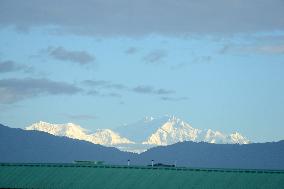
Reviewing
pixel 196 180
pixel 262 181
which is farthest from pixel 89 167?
pixel 262 181

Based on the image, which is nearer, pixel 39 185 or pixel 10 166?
pixel 39 185

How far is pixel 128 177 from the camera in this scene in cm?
13588

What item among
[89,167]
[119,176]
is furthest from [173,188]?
[89,167]

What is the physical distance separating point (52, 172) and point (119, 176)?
15.8m

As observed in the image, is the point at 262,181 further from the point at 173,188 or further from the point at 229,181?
the point at 173,188

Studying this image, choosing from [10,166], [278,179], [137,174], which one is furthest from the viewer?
[10,166]

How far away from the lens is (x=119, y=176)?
5399 inches

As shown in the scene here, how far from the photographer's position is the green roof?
414 ft

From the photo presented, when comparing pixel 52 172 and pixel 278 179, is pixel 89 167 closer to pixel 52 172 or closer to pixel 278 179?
pixel 52 172

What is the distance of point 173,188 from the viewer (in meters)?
128

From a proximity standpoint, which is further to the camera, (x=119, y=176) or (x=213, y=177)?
(x=119, y=176)

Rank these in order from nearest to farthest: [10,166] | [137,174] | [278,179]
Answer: [278,179]
[137,174]
[10,166]

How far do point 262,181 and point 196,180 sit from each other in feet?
40.1

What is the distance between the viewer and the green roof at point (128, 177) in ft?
414
